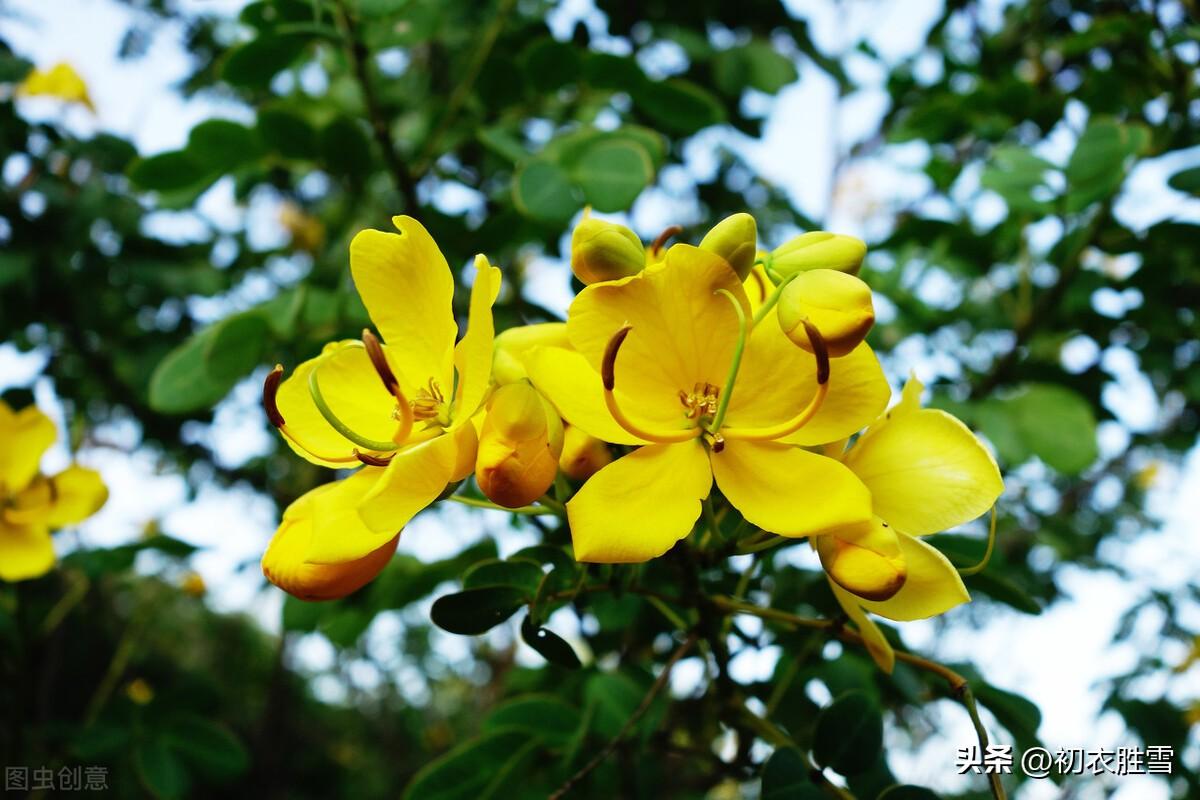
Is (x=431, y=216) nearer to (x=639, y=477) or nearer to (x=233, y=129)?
(x=233, y=129)

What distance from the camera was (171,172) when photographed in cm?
144

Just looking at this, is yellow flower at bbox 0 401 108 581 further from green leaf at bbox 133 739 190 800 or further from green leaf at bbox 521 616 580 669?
green leaf at bbox 521 616 580 669

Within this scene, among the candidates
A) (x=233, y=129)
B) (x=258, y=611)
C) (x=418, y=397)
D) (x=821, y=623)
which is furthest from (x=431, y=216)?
(x=258, y=611)

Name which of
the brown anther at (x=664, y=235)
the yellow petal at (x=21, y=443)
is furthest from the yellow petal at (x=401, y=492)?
the yellow petal at (x=21, y=443)

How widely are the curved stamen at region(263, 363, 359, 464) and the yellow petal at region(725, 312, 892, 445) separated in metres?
0.36

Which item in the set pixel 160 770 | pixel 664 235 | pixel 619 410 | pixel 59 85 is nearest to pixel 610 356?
pixel 619 410

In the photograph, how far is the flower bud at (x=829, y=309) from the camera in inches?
26.5

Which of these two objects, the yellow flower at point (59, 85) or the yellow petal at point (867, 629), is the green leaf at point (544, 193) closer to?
the yellow petal at point (867, 629)

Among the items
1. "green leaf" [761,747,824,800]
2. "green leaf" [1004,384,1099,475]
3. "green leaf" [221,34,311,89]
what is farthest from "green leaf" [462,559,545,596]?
"green leaf" [1004,384,1099,475]

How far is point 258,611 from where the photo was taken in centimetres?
505

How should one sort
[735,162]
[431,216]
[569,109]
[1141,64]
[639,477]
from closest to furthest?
[639,477]
[431,216]
[1141,64]
[569,109]
[735,162]

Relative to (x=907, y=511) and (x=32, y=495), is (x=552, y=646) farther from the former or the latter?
(x=32, y=495)

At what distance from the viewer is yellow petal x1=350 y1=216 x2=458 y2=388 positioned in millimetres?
803

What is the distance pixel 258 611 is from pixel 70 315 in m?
3.57
